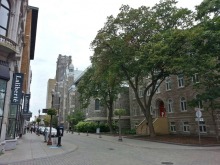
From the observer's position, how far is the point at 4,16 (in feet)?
49.6

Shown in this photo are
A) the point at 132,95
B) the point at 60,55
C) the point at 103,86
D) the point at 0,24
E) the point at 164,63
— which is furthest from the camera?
the point at 60,55

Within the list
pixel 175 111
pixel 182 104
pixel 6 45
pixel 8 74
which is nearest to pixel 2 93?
pixel 8 74

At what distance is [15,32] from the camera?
615 inches

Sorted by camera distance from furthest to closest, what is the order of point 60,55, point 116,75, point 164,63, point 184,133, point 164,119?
1. point 60,55
2. point 164,119
3. point 184,133
4. point 116,75
5. point 164,63

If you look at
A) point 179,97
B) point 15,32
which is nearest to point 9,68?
point 15,32

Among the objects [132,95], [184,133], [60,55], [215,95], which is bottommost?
[184,133]

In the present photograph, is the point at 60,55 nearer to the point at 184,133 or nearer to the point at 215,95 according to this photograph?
the point at 184,133

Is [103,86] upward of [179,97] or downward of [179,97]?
upward

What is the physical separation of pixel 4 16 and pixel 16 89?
5083 mm

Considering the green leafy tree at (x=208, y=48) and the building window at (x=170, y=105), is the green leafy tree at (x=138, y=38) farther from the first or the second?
the building window at (x=170, y=105)

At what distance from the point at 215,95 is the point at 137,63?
876 centimetres

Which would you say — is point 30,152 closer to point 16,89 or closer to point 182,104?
point 16,89

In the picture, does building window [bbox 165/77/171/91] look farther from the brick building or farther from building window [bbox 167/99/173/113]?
building window [bbox 167/99/173/113]

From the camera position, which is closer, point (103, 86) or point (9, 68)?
point (9, 68)
